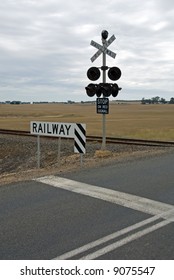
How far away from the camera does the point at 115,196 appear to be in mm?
7246

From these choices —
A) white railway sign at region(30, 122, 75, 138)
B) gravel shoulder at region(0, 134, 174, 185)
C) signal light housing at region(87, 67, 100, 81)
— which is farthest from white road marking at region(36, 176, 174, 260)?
gravel shoulder at region(0, 134, 174, 185)

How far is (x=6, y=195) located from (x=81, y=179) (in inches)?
83.4

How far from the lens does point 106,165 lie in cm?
1109

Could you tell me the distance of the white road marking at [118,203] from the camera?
15.4ft

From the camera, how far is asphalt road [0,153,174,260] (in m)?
4.68

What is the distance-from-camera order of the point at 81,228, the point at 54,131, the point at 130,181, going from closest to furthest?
1. the point at 81,228
2. the point at 130,181
3. the point at 54,131

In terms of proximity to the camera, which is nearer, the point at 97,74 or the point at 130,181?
the point at 130,181

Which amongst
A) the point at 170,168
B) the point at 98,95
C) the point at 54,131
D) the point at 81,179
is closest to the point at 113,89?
the point at 98,95

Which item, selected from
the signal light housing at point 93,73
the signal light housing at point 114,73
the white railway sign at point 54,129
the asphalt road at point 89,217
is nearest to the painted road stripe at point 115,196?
the asphalt road at point 89,217

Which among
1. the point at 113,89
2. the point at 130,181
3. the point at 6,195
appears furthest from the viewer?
the point at 113,89

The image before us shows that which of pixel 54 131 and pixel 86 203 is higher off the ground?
pixel 54 131

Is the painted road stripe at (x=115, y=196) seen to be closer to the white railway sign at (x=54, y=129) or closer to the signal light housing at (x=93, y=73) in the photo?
the white railway sign at (x=54, y=129)

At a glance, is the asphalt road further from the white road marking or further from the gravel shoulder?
the gravel shoulder
